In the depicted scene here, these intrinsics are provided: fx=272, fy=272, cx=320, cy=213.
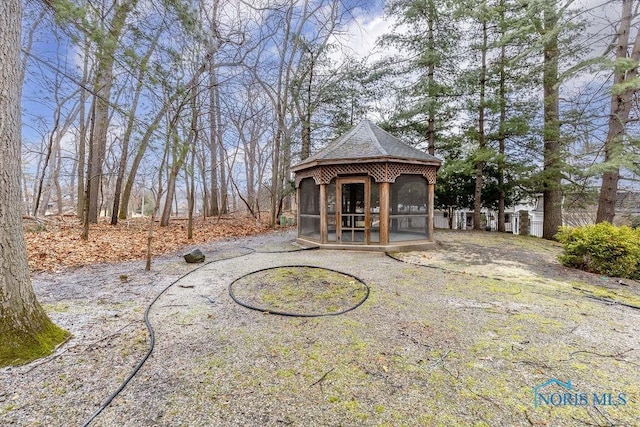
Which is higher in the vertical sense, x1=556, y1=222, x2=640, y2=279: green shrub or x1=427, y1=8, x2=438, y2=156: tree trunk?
x1=427, y1=8, x2=438, y2=156: tree trunk

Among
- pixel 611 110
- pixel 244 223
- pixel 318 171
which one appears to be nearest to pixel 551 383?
pixel 318 171

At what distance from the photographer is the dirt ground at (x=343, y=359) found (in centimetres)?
172

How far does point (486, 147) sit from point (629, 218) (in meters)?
5.74

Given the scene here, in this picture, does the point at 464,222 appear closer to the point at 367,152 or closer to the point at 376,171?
the point at 376,171

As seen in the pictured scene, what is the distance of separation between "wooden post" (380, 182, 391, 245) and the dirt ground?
9.46 feet

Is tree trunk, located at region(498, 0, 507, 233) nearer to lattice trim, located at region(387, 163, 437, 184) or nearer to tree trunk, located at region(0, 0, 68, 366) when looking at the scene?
lattice trim, located at region(387, 163, 437, 184)

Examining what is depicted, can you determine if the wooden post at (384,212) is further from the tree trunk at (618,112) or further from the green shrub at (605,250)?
the tree trunk at (618,112)

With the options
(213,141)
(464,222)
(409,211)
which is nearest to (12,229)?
(409,211)

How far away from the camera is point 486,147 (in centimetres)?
1095

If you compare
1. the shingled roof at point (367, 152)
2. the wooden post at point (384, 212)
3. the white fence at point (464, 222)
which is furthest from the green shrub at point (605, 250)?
the white fence at point (464, 222)

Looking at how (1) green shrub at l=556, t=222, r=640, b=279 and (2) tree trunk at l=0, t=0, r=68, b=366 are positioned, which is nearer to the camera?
(2) tree trunk at l=0, t=0, r=68, b=366

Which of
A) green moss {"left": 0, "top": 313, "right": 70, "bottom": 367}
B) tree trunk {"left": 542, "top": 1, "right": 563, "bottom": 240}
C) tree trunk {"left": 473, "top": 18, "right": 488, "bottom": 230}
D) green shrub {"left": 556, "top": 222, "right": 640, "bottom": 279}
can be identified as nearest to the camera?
green moss {"left": 0, "top": 313, "right": 70, "bottom": 367}

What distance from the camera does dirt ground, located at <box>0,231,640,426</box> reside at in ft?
5.64

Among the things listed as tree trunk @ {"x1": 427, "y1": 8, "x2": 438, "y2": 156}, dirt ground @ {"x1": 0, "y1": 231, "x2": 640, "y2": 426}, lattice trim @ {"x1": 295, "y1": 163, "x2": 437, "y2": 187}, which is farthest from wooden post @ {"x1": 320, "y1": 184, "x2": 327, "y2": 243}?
tree trunk @ {"x1": 427, "y1": 8, "x2": 438, "y2": 156}
